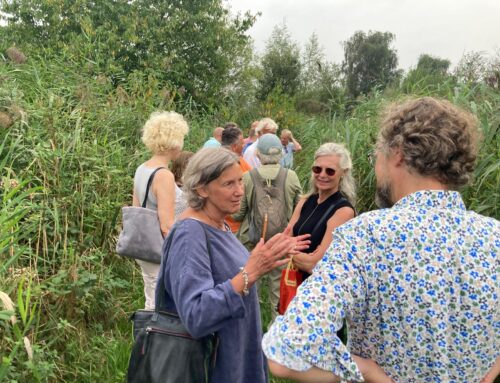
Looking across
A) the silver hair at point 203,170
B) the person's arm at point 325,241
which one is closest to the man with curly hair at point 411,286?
the silver hair at point 203,170

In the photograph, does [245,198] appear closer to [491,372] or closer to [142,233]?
[142,233]

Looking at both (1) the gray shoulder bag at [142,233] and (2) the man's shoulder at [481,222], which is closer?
(2) the man's shoulder at [481,222]

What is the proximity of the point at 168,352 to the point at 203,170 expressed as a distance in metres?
0.74

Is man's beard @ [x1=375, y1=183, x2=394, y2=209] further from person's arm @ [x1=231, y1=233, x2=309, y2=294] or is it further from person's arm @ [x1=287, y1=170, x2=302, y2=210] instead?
person's arm @ [x1=287, y1=170, x2=302, y2=210]

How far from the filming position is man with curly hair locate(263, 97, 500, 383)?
1.25 metres

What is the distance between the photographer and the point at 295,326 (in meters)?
1.23

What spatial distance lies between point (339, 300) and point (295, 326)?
0.12 m

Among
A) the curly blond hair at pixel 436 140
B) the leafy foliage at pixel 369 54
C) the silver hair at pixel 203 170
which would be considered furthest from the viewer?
the leafy foliage at pixel 369 54

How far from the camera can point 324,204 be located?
3.79m

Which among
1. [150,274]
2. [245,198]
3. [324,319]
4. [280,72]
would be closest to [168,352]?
[324,319]

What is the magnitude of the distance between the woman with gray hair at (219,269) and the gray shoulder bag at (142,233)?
1.42 meters

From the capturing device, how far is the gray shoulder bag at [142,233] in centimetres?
362

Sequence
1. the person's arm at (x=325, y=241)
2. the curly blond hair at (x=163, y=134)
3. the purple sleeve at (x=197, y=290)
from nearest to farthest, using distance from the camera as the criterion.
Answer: the purple sleeve at (x=197, y=290), the person's arm at (x=325, y=241), the curly blond hair at (x=163, y=134)

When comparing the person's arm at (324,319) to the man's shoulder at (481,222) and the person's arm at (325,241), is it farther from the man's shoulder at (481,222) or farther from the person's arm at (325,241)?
the person's arm at (325,241)
